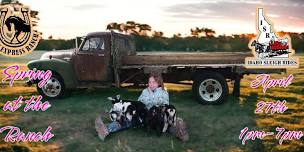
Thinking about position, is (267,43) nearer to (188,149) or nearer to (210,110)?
(210,110)

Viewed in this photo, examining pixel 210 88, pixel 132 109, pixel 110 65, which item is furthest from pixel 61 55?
pixel 132 109

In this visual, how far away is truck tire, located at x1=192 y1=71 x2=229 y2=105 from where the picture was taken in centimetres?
998

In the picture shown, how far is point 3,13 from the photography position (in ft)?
28.0

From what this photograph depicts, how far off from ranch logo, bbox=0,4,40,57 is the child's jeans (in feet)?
7.61

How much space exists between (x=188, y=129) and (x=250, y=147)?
4.83 feet

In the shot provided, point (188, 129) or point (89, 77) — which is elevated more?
point (89, 77)

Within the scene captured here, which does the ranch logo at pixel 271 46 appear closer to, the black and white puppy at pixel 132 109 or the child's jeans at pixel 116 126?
the black and white puppy at pixel 132 109

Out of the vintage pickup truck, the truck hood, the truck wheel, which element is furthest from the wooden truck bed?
the truck wheel

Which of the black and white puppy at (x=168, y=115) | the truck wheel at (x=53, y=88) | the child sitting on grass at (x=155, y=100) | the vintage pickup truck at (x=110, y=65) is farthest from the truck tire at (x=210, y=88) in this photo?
the truck wheel at (x=53, y=88)

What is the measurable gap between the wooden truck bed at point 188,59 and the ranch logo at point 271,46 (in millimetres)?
1445

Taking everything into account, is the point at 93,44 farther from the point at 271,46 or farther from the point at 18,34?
the point at 271,46

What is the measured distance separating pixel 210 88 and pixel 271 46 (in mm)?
1978

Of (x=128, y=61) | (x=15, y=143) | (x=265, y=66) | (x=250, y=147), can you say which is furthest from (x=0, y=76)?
(x=250, y=147)

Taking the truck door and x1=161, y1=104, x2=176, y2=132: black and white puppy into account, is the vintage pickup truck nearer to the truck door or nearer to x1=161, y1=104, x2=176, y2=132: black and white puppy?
the truck door
